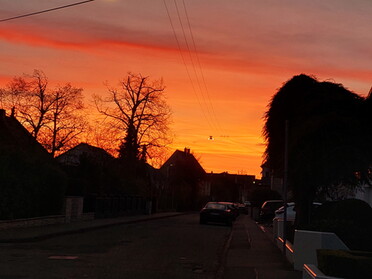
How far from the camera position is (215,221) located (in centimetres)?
3412

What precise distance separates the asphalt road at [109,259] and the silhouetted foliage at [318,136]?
146 inches

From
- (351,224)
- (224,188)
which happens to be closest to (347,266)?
(351,224)

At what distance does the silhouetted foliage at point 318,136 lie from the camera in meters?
17.1

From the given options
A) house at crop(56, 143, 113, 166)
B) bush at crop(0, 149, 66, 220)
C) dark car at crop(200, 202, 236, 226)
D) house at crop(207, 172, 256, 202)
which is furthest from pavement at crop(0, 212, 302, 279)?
house at crop(207, 172, 256, 202)

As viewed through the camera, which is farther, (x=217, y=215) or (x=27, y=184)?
(x=217, y=215)

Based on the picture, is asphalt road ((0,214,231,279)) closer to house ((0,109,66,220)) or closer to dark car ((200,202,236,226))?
house ((0,109,66,220))

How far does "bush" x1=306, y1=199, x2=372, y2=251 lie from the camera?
436 inches

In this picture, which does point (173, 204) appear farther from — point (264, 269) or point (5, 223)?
point (264, 269)

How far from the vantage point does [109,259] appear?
1326 cm

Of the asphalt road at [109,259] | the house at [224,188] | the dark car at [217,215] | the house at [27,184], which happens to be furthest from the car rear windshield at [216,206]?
the house at [224,188]

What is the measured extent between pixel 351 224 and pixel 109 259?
578cm

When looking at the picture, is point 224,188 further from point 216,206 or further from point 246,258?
point 246,258

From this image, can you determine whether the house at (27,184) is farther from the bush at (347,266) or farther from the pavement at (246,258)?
the bush at (347,266)

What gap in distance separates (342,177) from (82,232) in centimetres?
1110
